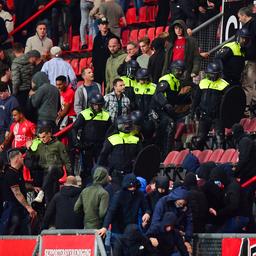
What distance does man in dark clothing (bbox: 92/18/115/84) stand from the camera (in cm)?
3228

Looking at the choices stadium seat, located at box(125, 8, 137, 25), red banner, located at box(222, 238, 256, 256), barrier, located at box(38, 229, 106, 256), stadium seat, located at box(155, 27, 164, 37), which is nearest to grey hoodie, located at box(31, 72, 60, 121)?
stadium seat, located at box(155, 27, 164, 37)

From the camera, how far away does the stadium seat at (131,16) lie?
36.0 m

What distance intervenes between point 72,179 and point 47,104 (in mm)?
5010

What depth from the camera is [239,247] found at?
22.0 metres

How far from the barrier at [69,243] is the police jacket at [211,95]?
5703 mm

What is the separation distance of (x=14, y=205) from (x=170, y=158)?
10.3ft

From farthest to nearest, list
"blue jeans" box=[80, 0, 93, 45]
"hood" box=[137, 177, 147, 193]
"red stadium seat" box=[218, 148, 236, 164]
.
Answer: "blue jeans" box=[80, 0, 93, 45]
"red stadium seat" box=[218, 148, 236, 164]
"hood" box=[137, 177, 147, 193]

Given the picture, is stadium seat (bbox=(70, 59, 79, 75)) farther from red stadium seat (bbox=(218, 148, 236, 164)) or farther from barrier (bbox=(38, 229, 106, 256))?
barrier (bbox=(38, 229, 106, 256))

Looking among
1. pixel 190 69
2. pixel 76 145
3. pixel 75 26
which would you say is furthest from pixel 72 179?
pixel 75 26

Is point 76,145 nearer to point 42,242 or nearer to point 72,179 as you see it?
point 72,179

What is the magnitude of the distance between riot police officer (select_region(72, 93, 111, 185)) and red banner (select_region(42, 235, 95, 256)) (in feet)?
17.9

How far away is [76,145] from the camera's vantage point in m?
28.5

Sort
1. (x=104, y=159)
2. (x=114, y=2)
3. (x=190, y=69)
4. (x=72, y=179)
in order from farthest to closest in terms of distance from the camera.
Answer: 1. (x=114, y=2)
2. (x=190, y=69)
3. (x=104, y=159)
4. (x=72, y=179)

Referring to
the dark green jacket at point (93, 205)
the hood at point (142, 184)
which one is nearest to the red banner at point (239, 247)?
the dark green jacket at point (93, 205)
